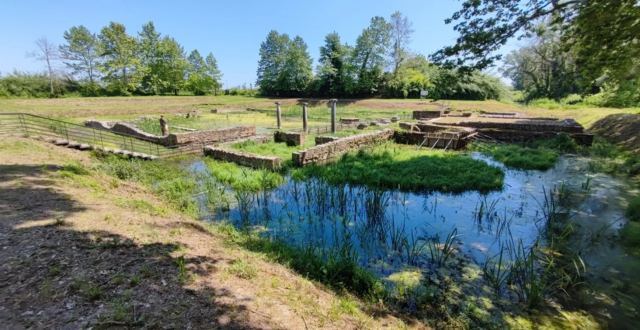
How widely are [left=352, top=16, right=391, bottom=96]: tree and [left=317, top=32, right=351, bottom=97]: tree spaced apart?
173cm

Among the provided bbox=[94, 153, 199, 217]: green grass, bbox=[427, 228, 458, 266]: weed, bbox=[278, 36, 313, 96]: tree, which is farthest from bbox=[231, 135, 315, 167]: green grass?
bbox=[278, 36, 313, 96]: tree

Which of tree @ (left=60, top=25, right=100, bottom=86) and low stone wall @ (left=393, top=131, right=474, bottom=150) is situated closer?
low stone wall @ (left=393, top=131, right=474, bottom=150)

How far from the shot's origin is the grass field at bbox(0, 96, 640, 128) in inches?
982

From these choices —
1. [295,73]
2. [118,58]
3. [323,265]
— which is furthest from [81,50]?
[323,265]

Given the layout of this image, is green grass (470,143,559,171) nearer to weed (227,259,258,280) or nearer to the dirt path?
the dirt path

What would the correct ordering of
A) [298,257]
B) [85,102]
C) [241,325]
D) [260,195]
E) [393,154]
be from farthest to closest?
[85,102] → [393,154] → [260,195] → [298,257] → [241,325]

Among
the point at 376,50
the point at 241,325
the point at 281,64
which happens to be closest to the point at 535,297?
the point at 241,325

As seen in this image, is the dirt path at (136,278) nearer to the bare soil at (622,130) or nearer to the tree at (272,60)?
the bare soil at (622,130)

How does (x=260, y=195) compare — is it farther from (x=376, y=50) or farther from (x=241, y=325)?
(x=376, y=50)

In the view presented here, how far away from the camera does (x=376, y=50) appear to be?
1907 inches

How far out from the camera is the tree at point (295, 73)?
169 feet

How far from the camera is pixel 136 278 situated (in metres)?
3.99

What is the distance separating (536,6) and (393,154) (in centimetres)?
702

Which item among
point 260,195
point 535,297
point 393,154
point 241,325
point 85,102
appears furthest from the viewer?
point 85,102
